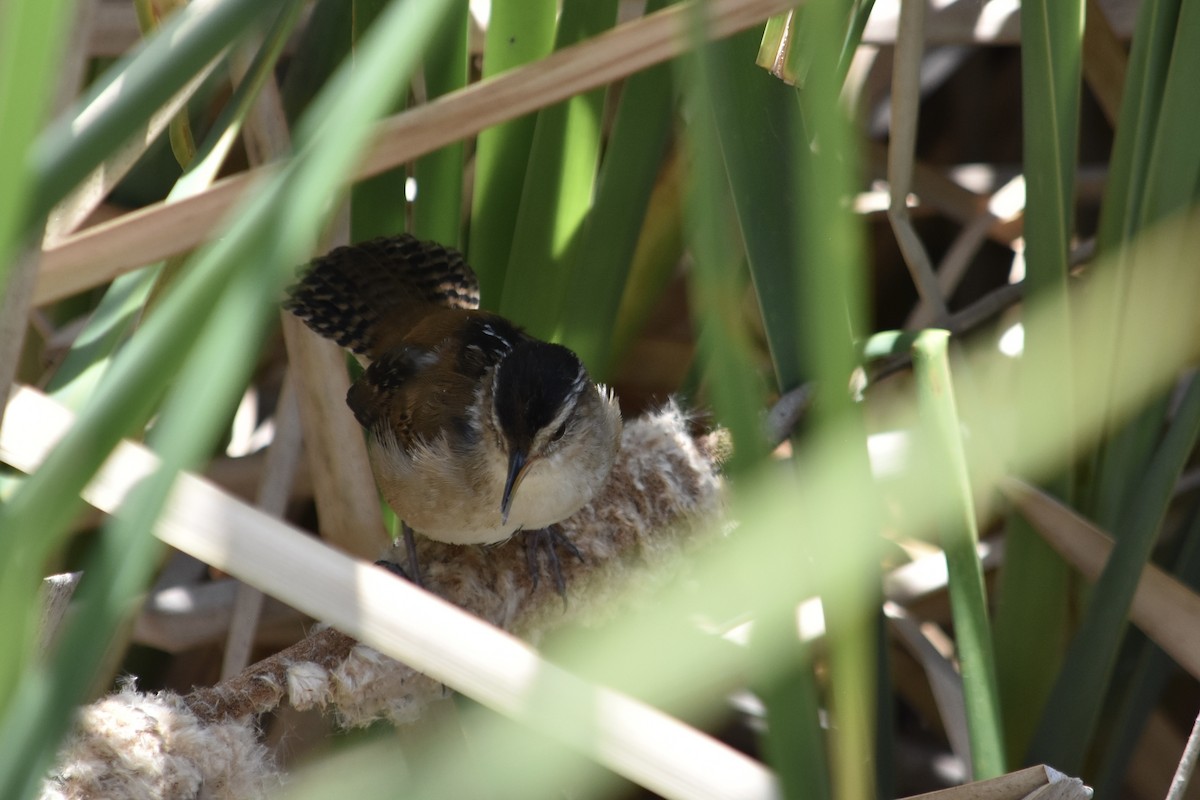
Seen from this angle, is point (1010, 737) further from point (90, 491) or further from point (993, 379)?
point (90, 491)

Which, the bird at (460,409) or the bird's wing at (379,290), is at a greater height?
Result: the bird's wing at (379,290)

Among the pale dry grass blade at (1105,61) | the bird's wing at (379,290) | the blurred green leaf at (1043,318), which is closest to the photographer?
the blurred green leaf at (1043,318)

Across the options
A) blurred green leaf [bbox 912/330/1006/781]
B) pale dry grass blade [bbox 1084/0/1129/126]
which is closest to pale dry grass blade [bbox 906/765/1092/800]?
blurred green leaf [bbox 912/330/1006/781]

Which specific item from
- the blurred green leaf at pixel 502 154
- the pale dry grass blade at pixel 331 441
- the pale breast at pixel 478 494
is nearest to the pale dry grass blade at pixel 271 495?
the pale dry grass blade at pixel 331 441

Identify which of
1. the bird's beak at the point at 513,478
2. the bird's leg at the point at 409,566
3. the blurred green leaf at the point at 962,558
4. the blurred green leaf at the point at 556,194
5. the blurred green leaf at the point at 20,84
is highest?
the blurred green leaf at the point at 556,194

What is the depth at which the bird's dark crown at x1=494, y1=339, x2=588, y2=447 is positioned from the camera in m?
1.61

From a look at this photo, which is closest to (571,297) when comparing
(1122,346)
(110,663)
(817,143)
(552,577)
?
(552,577)

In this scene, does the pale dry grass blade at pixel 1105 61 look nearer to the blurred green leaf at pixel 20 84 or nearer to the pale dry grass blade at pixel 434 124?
the pale dry grass blade at pixel 434 124

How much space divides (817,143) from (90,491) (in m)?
0.66

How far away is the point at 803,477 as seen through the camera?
1.14 meters

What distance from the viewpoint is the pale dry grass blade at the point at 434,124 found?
1.08 meters

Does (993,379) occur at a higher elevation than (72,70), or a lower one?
higher

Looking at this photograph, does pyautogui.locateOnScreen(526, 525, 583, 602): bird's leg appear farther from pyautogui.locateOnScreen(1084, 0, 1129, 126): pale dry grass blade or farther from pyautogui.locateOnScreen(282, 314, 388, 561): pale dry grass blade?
pyautogui.locateOnScreen(1084, 0, 1129, 126): pale dry grass blade

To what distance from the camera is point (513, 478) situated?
166cm
